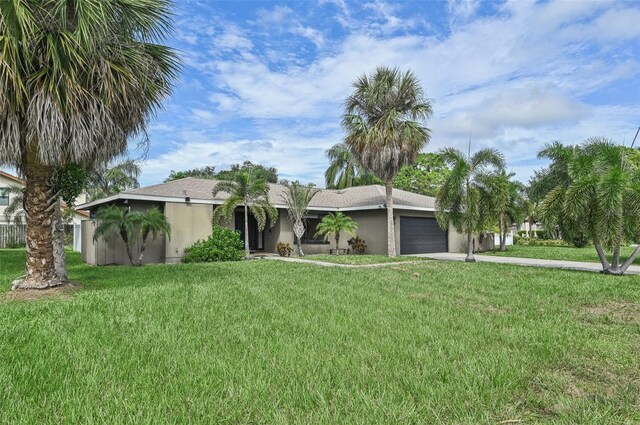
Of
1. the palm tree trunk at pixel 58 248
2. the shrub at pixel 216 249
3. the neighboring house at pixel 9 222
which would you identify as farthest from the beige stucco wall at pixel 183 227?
the neighboring house at pixel 9 222

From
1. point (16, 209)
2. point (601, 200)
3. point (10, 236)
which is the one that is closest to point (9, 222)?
point (10, 236)

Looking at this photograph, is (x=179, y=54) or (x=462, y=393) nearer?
(x=462, y=393)

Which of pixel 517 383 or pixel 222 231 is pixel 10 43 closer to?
pixel 517 383

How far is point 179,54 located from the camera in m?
9.76

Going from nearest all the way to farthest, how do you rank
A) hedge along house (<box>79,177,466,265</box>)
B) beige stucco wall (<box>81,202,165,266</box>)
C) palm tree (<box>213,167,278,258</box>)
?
beige stucco wall (<box>81,202,165,266</box>) → hedge along house (<box>79,177,466,265</box>) → palm tree (<box>213,167,278,258</box>)

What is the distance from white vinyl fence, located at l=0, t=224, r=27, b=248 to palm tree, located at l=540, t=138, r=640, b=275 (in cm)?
3429

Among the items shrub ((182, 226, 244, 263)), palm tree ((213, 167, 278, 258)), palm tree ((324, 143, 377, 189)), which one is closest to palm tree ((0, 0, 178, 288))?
shrub ((182, 226, 244, 263))

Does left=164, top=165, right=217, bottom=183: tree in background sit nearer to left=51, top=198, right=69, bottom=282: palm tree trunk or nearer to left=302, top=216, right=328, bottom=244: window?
left=302, top=216, right=328, bottom=244: window

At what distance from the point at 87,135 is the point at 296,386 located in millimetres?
7121

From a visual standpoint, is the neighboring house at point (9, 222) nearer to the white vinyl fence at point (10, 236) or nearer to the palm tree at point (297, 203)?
the white vinyl fence at point (10, 236)

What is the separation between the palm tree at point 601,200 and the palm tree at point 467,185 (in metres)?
3.70

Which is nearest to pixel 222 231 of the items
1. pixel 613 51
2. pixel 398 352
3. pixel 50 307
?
pixel 50 307

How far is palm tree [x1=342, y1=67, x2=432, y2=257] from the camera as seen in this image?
17.7m

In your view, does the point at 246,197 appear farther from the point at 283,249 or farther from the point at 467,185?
the point at 467,185
